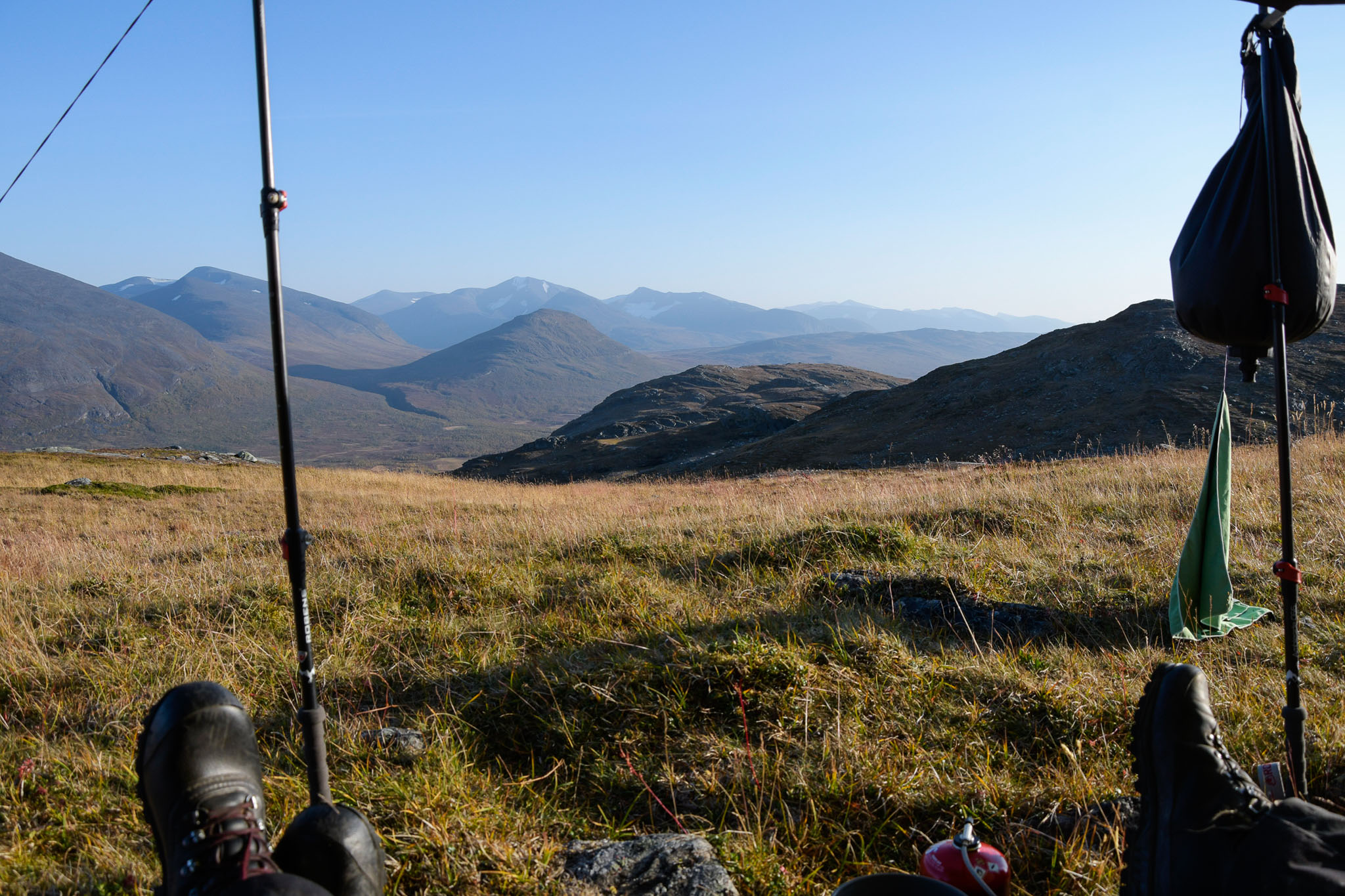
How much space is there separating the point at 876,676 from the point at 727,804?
104 centimetres

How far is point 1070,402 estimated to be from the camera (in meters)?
28.8

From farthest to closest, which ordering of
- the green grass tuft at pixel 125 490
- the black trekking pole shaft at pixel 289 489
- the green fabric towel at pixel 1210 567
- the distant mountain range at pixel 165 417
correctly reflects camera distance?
the distant mountain range at pixel 165 417 < the green grass tuft at pixel 125 490 < the green fabric towel at pixel 1210 567 < the black trekking pole shaft at pixel 289 489

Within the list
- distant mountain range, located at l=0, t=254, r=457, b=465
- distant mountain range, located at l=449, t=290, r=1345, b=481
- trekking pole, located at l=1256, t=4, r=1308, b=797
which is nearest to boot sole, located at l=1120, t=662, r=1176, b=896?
trekking pole, located at l=1256, t=4, r=1308, b=797

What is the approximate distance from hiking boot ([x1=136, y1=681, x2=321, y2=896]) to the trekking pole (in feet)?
9.52

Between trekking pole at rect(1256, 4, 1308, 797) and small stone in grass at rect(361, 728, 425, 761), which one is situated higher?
trekking pole at rect(1256, 4, 1308, 797)

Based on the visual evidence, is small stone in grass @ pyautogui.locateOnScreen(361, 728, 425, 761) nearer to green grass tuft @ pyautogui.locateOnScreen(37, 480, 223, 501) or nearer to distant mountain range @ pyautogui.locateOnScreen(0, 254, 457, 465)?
green grass tuft @ pyautogui.locateOnScreen(37, 480, 223, 501)

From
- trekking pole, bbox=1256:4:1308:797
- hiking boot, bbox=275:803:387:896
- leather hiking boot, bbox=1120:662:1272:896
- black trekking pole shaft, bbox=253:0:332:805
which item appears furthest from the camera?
trekking pole, bbox=1256:4:1308:797

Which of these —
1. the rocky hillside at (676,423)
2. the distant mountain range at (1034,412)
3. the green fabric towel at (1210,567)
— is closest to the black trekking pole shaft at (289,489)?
the green fabric towel at (1210,567)

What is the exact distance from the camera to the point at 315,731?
215 centimetres

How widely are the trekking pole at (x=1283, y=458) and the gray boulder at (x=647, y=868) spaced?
68.6 inches

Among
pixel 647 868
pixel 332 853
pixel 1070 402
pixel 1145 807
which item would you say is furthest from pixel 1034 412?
pixel 332 853

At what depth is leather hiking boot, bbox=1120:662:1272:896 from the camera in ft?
5.69

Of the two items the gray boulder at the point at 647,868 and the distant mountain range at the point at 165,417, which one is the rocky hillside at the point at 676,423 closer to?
the gray boulder at the point at 647,868

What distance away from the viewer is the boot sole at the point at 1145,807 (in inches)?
71.4
